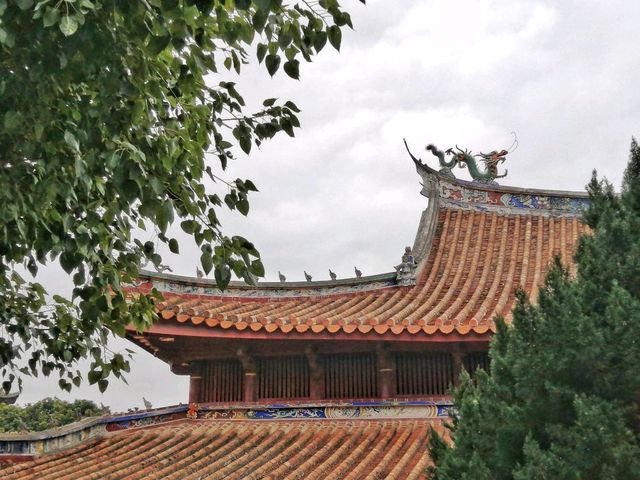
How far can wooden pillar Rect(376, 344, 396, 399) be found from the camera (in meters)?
9.97

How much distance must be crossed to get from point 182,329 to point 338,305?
2.66 metres

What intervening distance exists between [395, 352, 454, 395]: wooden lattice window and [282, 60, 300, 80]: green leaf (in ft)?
20.4

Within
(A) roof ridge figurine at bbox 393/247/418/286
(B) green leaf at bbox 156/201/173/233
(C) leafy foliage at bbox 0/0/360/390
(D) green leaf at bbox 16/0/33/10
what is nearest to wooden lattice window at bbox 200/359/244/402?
(A) roof ridge figurine at bbox 393/247/418/286

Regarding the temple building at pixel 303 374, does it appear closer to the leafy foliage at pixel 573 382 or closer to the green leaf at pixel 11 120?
the leafy foliage at pixel 573 382

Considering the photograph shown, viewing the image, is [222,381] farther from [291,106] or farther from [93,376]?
[291,106]

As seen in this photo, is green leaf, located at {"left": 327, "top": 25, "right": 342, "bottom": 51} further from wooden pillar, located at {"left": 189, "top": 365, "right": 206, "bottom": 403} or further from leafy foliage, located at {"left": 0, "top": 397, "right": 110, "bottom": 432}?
leafy foliage, located at {"left": 0, "top": 397, "right": 110, "bottom": 432}

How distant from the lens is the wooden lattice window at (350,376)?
10.2 meters

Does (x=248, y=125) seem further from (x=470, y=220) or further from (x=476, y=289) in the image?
(x=470, y=220)

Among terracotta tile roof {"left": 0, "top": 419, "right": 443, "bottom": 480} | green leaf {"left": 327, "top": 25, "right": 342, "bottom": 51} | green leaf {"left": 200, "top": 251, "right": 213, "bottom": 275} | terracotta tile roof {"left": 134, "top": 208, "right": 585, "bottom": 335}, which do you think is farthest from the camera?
terracotta tile roof {"left": 134, "top": 208, "right": 585, "bottom": 335}

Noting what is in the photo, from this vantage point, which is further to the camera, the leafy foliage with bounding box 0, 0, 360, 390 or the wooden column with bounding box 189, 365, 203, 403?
the wooden column with bounding box 189, 365, 203, 403

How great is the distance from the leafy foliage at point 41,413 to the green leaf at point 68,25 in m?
37.2

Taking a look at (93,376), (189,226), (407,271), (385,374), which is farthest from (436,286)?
(189,226)

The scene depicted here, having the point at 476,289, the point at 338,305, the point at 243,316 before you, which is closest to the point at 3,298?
the point at 243,316

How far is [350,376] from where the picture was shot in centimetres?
1026
